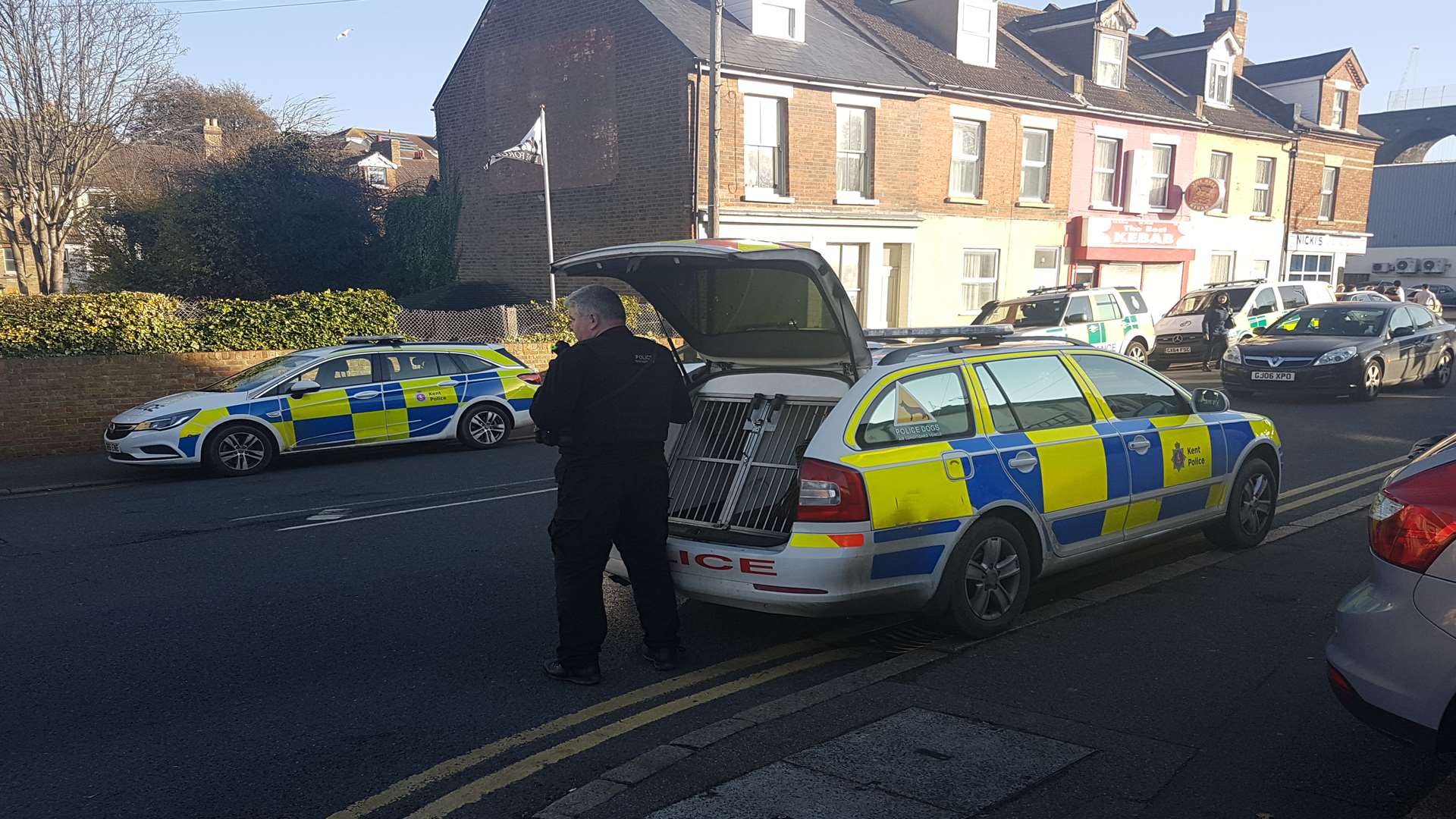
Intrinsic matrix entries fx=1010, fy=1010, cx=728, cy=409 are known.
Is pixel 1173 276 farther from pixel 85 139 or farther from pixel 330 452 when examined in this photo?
pixel 85 139

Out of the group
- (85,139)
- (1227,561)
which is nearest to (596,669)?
(1227,561)

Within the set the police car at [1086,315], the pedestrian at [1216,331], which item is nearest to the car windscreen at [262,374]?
the police car at [1086,315]

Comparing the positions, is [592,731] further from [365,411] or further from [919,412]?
[365,411]

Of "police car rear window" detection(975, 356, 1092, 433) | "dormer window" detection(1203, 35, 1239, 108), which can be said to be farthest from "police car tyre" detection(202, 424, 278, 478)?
"dormer window" detection(1203, 35, 1239, 108)

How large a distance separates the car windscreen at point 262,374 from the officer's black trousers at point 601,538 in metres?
7.96

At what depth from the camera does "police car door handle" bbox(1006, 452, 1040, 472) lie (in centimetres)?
507

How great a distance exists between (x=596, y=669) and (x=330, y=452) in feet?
29.4

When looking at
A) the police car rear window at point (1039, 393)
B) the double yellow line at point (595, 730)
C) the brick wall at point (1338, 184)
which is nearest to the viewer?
the double yellow line at point (595, 730)

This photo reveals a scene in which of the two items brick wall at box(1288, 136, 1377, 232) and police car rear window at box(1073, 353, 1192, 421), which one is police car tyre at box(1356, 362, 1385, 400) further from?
brick wall at box(1288, 136, 1377, 232)

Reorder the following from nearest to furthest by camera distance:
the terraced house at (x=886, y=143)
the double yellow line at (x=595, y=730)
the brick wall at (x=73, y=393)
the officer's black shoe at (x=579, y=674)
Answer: the double yellow line at (x=595, y=730)
the officer's black shoe at (x=579, y=674)
the brick wall at (x=73, y=393)
the terraced house at (x=886, y=143)

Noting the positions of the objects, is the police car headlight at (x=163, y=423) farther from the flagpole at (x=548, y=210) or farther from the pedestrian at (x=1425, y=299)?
the pedestrian at (x=1425, y=299)

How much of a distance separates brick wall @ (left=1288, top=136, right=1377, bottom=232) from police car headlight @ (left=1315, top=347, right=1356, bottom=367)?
20647mm

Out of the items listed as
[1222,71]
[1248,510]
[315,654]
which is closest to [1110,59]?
[1222,71]

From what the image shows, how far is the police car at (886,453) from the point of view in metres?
4.61
